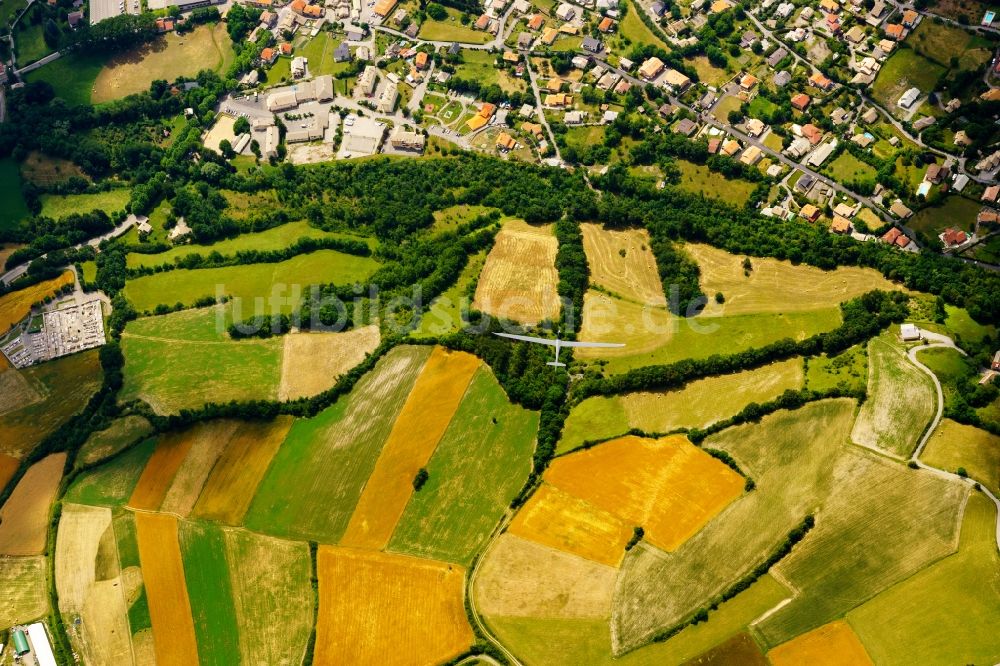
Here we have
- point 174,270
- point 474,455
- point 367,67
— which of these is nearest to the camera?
point 474,455

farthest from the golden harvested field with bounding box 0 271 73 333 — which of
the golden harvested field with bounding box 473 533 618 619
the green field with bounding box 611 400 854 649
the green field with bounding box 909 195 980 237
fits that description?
the green field with bounding box 909 195 980 237

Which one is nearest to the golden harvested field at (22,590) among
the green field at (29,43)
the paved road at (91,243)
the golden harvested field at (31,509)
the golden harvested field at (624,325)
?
the golden harvested field at (31,509)

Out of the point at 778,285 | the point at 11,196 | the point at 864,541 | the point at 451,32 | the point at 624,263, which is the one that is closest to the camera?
the point at 864,541

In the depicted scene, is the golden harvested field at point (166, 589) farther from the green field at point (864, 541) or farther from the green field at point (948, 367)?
the green field at point (948, 367)

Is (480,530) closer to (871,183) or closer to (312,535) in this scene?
(312,535)

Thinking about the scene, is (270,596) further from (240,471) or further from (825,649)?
(825,649)

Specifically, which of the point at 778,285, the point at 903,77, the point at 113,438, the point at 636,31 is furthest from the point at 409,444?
the point at 903,77

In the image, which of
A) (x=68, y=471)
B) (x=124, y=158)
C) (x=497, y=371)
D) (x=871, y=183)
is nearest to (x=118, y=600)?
(x=68, y=471)
